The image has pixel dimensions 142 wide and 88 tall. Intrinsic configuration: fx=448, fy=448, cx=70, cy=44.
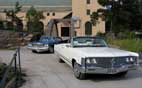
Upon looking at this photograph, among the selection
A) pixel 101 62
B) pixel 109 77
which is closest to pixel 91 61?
pixel 101 62

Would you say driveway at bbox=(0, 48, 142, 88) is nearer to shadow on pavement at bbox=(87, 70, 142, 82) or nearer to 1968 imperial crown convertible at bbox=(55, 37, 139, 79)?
shadow on pavement at bbox=(87, 70, 142, 82)

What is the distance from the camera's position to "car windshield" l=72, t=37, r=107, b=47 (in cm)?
1681

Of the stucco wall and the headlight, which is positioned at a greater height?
the headlight

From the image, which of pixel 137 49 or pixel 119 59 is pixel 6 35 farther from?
pixel 119 59

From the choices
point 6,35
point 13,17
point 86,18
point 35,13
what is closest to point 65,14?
point 86,18

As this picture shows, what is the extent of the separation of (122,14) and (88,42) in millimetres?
45876

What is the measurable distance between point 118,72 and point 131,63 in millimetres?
562

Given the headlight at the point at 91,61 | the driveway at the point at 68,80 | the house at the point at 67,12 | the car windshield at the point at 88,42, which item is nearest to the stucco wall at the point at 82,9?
the house at the point at 67,12

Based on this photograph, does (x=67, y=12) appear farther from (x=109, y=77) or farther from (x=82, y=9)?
(x=109, y=77)

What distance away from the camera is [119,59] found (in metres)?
14.2

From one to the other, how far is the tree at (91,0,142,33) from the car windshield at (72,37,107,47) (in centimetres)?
4444

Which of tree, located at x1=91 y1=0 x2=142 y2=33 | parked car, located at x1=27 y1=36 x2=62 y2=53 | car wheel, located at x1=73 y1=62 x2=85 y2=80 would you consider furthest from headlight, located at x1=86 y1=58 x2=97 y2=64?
tree, located at x1=91 y1=0 x2=142 y2=33

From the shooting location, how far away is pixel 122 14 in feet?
204

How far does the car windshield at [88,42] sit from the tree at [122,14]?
44443mm
